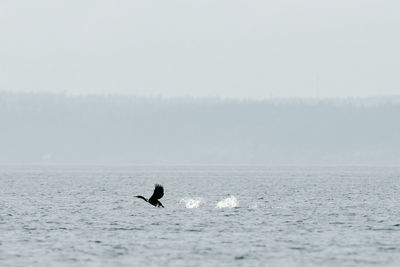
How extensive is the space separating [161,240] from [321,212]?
22.2 m

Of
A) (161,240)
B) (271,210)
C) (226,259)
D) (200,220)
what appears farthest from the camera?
(271,210)

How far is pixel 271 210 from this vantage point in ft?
223

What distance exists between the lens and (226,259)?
3950cm

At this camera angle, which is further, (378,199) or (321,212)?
(378,199)

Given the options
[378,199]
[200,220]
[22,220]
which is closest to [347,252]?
[200,220]

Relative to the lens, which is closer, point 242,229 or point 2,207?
point 242,229

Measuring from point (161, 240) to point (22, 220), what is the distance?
14.7 metres

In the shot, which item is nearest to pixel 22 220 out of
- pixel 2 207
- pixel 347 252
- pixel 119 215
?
pixel 119 215

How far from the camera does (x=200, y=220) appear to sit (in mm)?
57688

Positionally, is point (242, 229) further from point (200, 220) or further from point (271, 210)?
point (271, 210)

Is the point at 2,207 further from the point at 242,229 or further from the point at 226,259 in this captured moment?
the point at 226,259

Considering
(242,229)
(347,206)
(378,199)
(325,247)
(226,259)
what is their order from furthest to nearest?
(378,199), (347,206), (242,229), (325,247), (226,259)

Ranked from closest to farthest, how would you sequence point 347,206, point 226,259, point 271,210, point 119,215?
1. point 226,259
2. point 119,215
3. point 271,210
4. point 347,206

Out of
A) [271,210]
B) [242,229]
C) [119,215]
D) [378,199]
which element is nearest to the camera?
[242,229]
